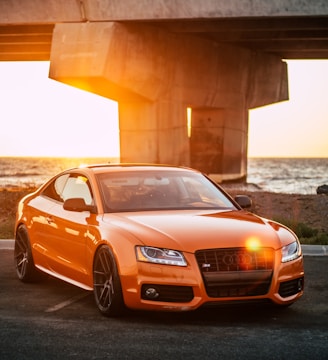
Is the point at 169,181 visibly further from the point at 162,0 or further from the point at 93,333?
the point at 162,0

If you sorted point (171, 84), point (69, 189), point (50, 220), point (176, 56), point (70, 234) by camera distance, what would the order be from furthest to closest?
1. point (171, 84)
2. point (176, 56)
3. point (69, 189)
4. point (50, 220)
5. point (70, 234)

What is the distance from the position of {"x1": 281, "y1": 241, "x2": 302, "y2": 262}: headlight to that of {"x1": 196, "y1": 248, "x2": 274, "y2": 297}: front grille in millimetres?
316

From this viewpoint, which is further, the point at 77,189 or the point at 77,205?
the point at 77,189

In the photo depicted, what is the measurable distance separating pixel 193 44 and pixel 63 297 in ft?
89.8

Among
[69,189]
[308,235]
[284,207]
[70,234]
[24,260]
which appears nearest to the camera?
[70,234]

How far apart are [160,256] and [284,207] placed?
48.3ft

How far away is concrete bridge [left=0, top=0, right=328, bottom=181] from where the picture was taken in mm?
28562

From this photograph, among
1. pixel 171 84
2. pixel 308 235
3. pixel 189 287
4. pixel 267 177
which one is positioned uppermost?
pixel 171 84

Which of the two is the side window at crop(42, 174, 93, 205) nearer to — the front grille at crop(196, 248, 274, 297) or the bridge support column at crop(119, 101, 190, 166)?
the front grille at crop(196, 248, 274, 297)

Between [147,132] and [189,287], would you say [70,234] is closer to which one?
[189,287]

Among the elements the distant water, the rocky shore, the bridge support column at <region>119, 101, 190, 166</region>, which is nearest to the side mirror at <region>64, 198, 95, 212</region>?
the rocky shore

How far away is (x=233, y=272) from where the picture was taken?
748cm

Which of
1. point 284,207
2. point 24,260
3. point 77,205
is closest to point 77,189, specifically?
point 77,205

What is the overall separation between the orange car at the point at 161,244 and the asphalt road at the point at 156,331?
0.70ft
